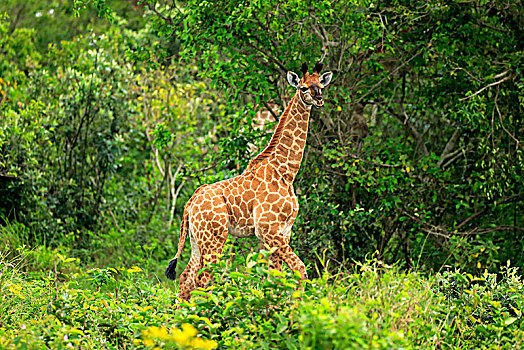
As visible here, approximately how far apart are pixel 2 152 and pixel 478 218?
6858 millimetres

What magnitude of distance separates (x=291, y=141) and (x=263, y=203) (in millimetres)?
631

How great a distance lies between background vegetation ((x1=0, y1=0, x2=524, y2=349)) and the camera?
4691 millimetres

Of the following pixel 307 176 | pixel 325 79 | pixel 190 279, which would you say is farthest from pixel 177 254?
pixel 307 176

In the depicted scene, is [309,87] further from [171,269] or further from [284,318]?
[284,318]

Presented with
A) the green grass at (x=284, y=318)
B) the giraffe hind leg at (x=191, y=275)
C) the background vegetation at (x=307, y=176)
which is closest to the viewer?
the green grass at (x=284, y=318)

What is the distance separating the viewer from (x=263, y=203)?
5551 mm

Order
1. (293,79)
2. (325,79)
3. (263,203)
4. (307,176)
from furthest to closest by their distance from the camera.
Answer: (307,176), (325,79), (293,79), (263,203)

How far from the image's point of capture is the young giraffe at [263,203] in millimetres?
5520

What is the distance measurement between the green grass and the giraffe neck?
3.69 feet

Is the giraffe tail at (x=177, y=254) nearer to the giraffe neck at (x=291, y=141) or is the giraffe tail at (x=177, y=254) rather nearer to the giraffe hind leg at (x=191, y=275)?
the giraffe hind leg at (x=191, y=275)

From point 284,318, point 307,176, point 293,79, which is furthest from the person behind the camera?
point 307,176

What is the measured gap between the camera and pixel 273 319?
14.2ft

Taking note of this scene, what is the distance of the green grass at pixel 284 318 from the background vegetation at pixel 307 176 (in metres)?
0.02

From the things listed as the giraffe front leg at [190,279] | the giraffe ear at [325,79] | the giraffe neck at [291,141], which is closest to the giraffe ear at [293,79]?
the giraffe neck at [291,141]
